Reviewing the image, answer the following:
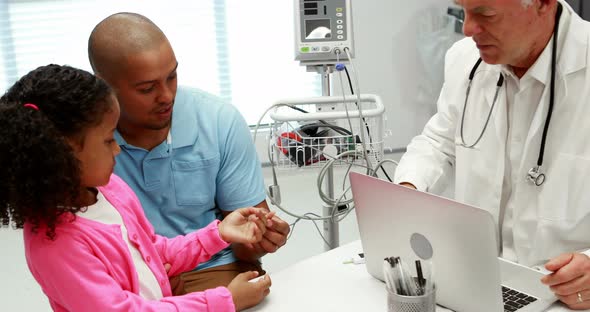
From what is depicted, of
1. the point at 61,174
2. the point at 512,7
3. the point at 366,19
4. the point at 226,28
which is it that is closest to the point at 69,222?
the point at 61,174

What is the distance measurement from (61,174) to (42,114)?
10cm

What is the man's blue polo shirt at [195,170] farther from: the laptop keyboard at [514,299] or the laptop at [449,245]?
the laptop keyboard at [514,299]

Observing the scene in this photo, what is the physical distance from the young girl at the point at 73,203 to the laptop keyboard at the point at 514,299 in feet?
1.45

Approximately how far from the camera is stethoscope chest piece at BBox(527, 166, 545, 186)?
1.35 m

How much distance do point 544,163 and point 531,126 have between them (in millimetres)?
89

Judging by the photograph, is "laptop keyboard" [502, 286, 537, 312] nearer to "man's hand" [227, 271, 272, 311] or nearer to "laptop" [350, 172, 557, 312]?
"laptop" [350, 172, 557, 312]

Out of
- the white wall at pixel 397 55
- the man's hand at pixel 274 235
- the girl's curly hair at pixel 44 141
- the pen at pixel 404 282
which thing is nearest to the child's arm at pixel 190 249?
the man's hand at pixel 274 235

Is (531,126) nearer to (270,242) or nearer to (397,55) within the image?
(270,242)

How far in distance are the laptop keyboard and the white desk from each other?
0.04m

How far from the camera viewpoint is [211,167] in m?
1.57

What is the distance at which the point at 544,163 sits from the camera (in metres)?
1.37

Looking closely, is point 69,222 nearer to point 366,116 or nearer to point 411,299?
point 411,299

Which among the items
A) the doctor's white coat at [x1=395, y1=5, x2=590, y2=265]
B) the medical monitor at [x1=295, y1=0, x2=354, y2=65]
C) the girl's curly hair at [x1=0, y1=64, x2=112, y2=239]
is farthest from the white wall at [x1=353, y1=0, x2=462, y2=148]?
the girl's curly hair at [x1=0, y1=64, x2=112, y2=239]

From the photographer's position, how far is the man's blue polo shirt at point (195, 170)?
5.05 feet
